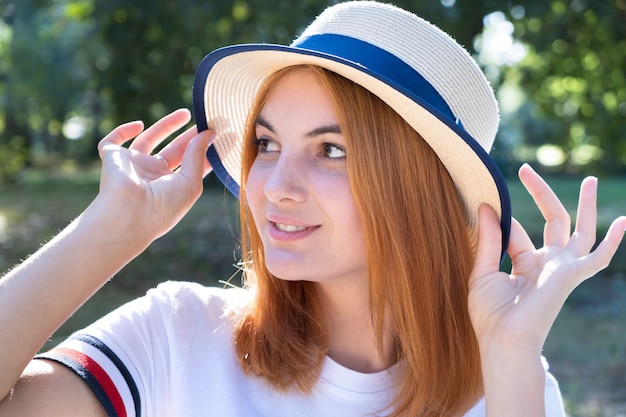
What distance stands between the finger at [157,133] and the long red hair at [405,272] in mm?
325

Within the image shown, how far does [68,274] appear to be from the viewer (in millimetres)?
1687

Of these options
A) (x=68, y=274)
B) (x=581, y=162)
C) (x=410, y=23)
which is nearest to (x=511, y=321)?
(x=410, y=23)

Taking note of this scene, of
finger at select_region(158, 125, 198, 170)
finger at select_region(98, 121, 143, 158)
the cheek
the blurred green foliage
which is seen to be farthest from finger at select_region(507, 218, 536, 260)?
the blurred green foliage

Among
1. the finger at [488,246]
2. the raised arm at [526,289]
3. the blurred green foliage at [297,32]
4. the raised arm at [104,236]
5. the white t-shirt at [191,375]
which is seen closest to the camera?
the raised arm at [104,236]

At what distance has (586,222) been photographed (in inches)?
76.3

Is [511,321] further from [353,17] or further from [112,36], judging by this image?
[112,36]

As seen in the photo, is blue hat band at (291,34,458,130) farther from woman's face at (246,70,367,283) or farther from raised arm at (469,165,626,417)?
raised arm at (469,165,626,417)

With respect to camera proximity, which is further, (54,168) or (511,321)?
(54,168)

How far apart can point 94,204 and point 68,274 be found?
222 millimetres

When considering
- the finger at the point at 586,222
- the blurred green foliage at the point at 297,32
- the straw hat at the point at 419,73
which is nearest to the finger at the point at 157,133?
the straw hat at the point at 419,73

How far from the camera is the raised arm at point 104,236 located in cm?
159

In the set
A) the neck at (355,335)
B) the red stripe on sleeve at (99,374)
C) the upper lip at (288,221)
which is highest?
the upper lip at (288,221)

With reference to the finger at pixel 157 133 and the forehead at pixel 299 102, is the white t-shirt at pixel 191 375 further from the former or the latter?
the forehead at pixel 299 102

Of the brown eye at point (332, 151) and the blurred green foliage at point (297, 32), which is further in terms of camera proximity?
the blurred green foliage at point (297, 32)
